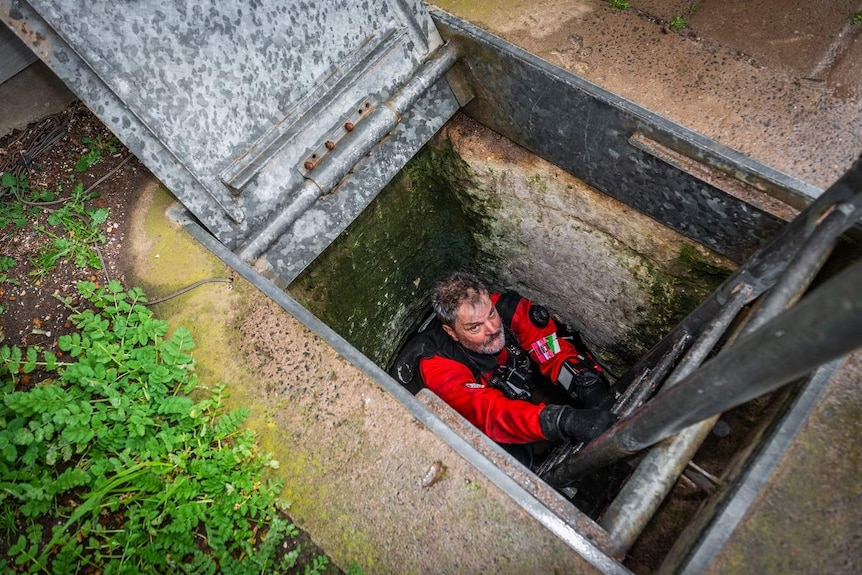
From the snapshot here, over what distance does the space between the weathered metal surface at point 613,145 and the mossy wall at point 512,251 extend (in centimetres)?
12

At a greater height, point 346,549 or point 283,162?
point 283,162

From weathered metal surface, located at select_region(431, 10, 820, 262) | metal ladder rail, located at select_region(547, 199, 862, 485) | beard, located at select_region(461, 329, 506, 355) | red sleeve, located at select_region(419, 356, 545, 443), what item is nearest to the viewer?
metal ladder rail, located at select_region(547, 199, 862, 485)

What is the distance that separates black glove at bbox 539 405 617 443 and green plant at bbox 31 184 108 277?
7.12 feet

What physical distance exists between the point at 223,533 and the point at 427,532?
0.69 metres

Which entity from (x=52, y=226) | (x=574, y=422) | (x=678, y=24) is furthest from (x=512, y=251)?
(x=52, y=226)

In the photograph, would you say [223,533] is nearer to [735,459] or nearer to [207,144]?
[207,144]

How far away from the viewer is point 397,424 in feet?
6.37

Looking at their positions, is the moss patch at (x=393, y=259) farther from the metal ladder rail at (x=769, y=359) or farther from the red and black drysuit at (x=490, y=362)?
the metal ladder rail at (x=769, y=359)

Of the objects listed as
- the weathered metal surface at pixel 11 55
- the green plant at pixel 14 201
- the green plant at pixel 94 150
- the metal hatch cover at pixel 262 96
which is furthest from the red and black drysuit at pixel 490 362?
the weathered metal surface at pixel 11 55

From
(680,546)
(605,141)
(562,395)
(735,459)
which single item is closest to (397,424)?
(680,546)

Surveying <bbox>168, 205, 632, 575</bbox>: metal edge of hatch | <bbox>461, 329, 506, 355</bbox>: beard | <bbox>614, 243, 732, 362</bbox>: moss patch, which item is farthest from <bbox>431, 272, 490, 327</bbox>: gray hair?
<bbox>168, 205, 632, 575</bbox>: metal edge of hatch

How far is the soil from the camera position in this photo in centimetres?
229

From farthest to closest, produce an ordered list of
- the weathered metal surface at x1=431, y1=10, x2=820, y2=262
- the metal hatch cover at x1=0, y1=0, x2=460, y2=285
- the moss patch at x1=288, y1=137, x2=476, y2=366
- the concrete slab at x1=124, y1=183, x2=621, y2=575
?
1. the moss patch at x1=288, y1=137, x2=476, y2=366
2. the weathered metal surface at x1=431, y1=10, x2=820, y2=262
3. the metal hatch cover at x1=0, y1=0, x2=460, y2=285
4. the concrete slab at x1=124, y1=183, x2=621, y2=575

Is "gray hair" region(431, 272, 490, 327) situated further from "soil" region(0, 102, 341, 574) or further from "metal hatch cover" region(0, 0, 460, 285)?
"soil" region(0, 102, 341, 574)
